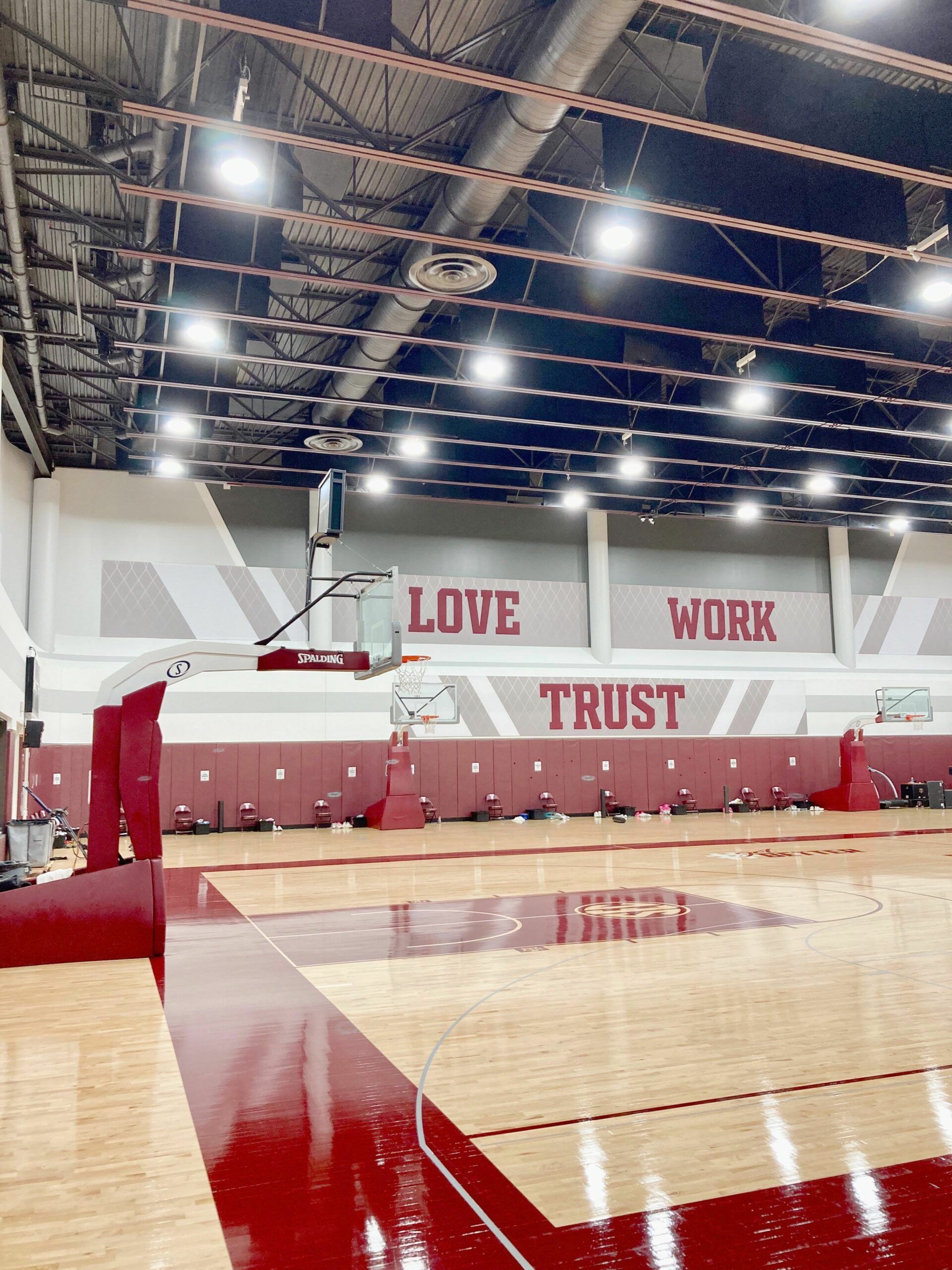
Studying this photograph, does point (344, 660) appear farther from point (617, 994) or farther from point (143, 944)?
point (617, 994)

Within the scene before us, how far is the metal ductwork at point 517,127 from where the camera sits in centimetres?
883

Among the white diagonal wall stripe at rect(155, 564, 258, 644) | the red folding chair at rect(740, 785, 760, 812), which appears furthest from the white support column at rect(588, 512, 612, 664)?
the white diagonal wall stripe at rect(155, 564, 258, 644)

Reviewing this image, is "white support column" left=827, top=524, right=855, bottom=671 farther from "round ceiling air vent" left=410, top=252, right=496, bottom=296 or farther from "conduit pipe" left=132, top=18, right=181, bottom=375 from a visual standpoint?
"conduit pipe" left=132, top=18, right=181, bottom=375

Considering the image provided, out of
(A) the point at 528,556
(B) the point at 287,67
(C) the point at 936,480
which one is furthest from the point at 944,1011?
(C) the point at 936,480

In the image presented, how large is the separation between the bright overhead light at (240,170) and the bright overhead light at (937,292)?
9789 mm

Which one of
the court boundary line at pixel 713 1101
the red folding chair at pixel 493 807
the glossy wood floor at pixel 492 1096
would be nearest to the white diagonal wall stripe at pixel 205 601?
the red folding chair at pixel 493 807

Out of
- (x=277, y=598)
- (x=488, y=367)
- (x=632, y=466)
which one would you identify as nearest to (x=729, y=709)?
(x=632, y=466)

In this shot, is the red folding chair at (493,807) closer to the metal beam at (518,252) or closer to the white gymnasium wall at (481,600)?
the white gymnasium wall at (481,600)

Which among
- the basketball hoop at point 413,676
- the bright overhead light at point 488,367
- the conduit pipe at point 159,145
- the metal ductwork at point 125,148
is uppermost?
the metal ductwork at point 125,148

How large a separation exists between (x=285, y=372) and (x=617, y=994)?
17.0 m

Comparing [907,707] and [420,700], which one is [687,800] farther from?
[420,700]

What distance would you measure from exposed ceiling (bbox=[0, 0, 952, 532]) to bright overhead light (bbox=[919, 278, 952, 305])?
0.26ft

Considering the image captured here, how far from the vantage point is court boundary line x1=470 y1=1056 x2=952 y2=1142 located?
Result: 415 centimetres

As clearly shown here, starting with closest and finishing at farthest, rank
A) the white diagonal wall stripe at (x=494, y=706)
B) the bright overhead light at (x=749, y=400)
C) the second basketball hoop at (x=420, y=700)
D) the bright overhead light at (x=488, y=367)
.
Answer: the bright overhead light at (x=488, y=367) < the bright overhead light at (x=749, y=400) < the second basketball hoop at (x=420, y=700) < the white diagonal wall stripe at (x=494, y=706)
